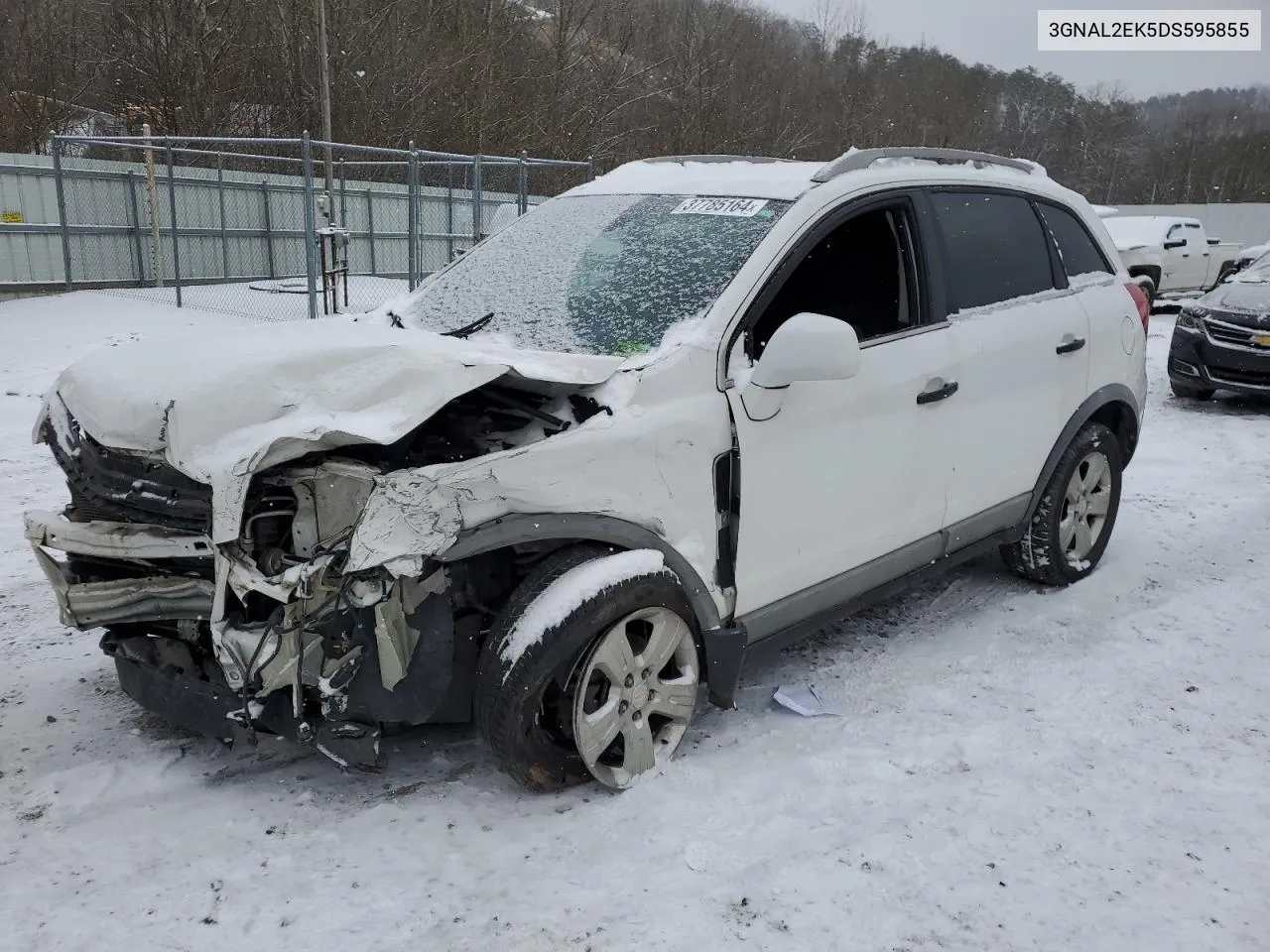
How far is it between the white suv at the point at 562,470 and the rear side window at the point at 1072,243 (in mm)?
785

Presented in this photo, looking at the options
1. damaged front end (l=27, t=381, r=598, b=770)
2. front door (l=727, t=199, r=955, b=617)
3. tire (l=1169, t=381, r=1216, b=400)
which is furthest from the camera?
tire (l=1169, t=381, r=1216, b=400)

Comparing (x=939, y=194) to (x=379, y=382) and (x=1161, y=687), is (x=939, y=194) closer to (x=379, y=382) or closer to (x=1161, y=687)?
(x=1161, y=687)

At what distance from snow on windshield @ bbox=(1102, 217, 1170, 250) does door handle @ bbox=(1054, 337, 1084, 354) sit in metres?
14.8

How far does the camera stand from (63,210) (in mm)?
13930

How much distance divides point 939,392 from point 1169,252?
17055 mm

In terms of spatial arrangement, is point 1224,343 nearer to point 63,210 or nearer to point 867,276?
point 867,276

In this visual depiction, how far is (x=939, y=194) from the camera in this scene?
12.7ft

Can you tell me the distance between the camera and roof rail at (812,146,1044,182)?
353 cm

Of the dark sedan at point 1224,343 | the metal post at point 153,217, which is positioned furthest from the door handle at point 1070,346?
the metal post at point 153,217

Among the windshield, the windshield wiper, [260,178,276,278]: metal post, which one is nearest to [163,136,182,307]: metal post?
[260,178,276,278]: metal post

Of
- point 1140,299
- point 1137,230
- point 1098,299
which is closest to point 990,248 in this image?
point 1098,299

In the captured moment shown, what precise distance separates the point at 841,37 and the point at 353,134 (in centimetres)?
3599

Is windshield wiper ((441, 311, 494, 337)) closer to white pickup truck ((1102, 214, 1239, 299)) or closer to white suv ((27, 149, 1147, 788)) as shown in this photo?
white suv ((27, 149, 1147, 788))

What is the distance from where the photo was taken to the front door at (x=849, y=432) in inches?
124
